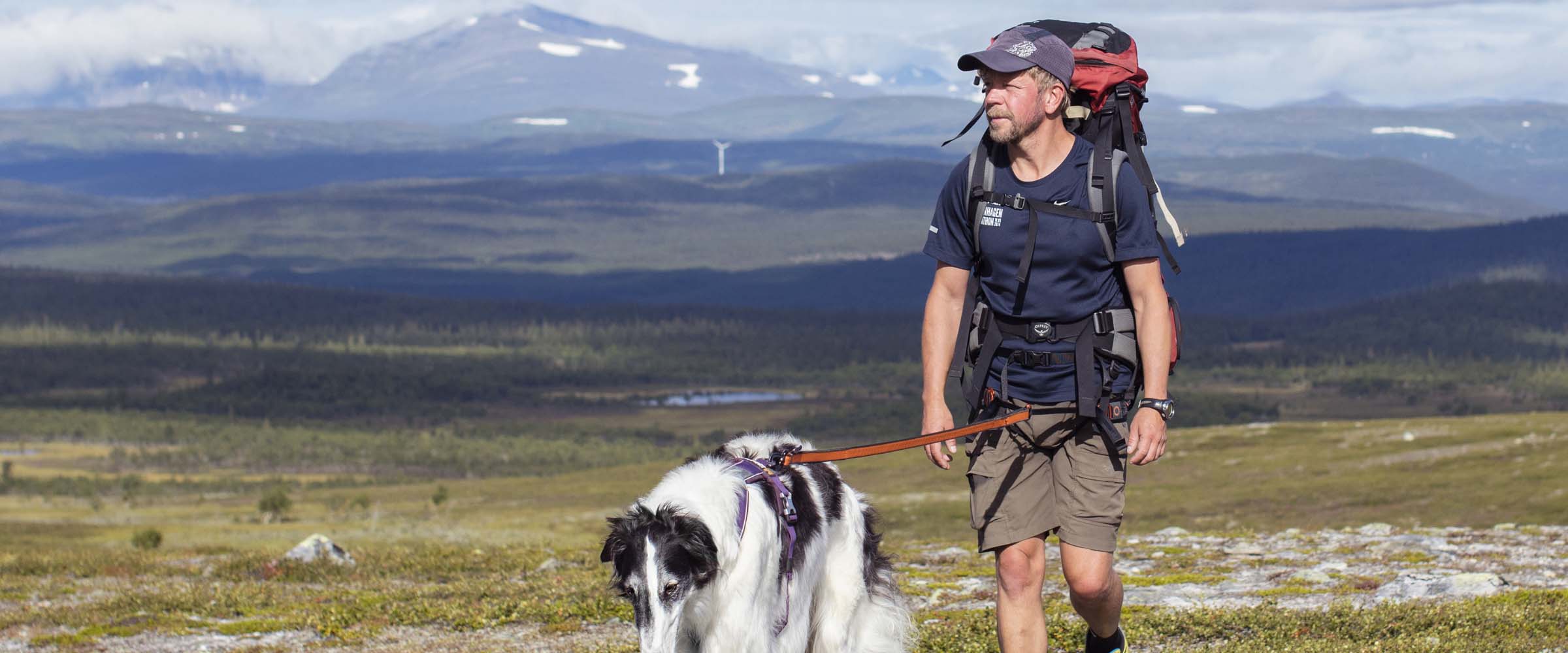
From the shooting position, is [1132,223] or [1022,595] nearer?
[1132,223]

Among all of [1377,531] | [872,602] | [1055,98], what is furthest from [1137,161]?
[1377,531]

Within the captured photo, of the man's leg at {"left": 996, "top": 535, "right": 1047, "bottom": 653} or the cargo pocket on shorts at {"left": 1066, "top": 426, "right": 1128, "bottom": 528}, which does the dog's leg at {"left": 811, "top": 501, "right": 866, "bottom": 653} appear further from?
the cargo pocket on shorts at {"left": 1066, "top": 426, "right": 1128, "bottom": 528}

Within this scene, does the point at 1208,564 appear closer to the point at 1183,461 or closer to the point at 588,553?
the point at 588,553

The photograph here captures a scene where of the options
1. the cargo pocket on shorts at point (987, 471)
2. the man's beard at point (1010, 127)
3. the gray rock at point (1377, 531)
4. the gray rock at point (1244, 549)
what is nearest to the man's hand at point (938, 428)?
the cargo pocket on shorts at point (987, 471)

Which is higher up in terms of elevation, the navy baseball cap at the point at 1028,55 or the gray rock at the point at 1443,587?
the navy baseball cap at the point at 1028,55

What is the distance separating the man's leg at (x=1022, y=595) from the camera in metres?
11.2

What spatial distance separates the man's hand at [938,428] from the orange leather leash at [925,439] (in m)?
0.06

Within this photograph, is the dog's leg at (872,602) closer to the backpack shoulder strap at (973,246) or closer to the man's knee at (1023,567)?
the man's knee at (1023,567)

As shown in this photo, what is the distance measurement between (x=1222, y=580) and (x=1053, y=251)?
11.0 meters

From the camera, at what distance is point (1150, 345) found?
1087cm

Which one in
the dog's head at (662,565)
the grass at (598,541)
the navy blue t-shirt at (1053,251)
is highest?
the navy blue t-shirt at (1053,251)

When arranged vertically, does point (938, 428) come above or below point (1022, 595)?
above

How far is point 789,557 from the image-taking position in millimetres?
10539

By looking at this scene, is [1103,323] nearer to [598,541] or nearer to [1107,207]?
[1107,207]
